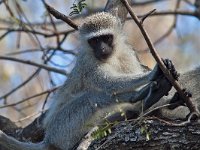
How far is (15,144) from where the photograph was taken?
19.1ft

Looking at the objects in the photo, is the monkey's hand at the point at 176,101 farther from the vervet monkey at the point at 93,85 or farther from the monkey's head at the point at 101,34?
the monkey's head at the point at 101,34

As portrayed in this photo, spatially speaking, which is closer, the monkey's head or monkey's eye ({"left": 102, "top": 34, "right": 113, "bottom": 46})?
the monkey's head

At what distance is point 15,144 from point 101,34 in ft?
4.27

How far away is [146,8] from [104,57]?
7450mm

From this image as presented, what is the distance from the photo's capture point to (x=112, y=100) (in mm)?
5641

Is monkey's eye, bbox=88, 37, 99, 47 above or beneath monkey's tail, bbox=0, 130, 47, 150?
above

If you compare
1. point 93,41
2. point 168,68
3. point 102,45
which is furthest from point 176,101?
point 93,41

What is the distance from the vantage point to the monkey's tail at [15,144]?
18.9 ft

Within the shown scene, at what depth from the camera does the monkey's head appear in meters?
6.00

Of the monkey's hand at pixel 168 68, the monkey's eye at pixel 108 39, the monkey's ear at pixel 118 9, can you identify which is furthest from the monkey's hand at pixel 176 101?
the monkey's ear at pixel 118 9

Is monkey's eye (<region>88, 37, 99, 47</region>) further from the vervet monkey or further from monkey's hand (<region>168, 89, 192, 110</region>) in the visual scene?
monkey's hand (<region>168, 89, 192, 110</region>)

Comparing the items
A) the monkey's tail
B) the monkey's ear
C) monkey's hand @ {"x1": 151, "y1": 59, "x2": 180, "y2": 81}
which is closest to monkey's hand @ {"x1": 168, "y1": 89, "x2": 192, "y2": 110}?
monkey's hand @ {"x1": 151, "y1": 59, "x2": 180, "y2": 81}

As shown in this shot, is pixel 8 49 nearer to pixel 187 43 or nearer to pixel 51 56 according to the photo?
pixel 187 43

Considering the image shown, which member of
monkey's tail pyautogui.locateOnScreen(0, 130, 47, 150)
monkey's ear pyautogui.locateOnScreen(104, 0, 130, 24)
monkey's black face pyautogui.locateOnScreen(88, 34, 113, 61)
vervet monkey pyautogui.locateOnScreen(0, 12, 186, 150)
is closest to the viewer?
vervet monkey pyautogui.locateOnScreen(0, 12, 186, 150)
